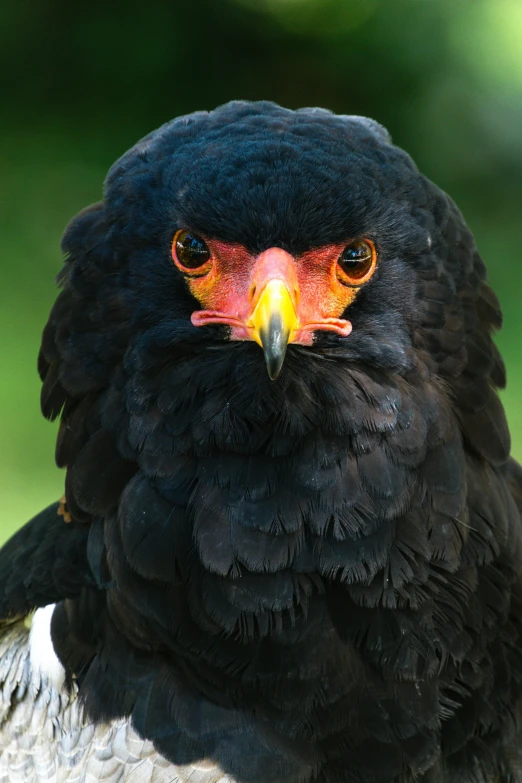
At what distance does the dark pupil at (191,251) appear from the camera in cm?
251

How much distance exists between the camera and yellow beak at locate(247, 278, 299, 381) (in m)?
2.30

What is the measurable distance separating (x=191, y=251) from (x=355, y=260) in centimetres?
38

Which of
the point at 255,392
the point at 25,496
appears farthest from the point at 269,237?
the point at 25,496

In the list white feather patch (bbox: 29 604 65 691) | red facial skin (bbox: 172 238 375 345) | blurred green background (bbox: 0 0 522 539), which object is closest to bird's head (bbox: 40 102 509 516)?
red facial skin (bbox: 172 238 375 345)

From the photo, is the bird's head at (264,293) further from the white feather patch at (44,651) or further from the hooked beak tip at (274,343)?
the white feather patch at (44,651)

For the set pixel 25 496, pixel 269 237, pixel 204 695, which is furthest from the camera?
pixel 25 496

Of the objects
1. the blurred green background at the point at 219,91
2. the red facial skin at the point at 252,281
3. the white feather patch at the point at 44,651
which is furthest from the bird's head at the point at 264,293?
the blurred green background at the point at 219,91

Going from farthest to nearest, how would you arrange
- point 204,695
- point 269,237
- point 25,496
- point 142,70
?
point 142,70, point 25,496, point 204,695, point 269,237

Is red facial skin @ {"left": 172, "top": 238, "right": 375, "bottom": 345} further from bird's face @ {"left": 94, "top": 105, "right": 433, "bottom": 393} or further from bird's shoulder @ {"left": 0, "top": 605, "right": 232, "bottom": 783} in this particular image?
bird's shoulder @ {"left": 0, "top": 605, "right": 232, "bottom": 783}

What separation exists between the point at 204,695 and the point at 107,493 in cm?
54

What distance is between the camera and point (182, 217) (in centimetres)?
251

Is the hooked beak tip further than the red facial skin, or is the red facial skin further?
the red facial skin

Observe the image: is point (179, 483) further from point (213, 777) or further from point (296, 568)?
point (213, 777)

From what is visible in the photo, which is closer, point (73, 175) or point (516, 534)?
point (516, 534)
